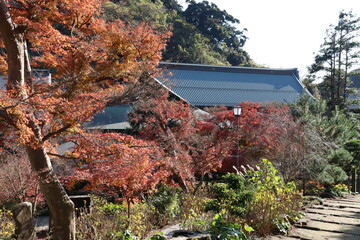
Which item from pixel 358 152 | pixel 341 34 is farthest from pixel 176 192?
pixel 341 34

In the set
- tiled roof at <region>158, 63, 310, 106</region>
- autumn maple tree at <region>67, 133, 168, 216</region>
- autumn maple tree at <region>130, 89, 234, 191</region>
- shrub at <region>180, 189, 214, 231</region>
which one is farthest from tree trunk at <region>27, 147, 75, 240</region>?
tiled roof at <region>158, 63, 310, 106</region>

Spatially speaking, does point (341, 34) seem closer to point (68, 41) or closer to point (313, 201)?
point (313, 201)

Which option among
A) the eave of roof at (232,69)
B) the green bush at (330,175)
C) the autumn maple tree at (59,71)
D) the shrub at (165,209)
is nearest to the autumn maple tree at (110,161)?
the autumn maple tree at (59,71)

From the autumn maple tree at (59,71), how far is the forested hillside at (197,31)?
20.4m

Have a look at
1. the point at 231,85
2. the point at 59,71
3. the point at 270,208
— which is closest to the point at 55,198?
the point at 59,71

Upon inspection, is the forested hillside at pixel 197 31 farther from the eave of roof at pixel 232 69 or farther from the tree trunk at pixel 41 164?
the tree trunk at pixel 41 164

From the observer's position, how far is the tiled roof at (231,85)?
23.2 m

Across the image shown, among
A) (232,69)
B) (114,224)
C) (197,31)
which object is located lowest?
(114,224)

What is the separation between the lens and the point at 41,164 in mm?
5703

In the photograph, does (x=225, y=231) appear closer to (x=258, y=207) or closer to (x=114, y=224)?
(x=258, y=207)

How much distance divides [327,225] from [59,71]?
6.27 metres

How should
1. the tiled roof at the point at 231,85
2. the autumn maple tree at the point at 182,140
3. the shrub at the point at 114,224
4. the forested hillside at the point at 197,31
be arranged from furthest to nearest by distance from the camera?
the forested hillside at the point at 197,31 → the tiled roof at the point at 231,85 → the autumn maple tree at the point at 182,140 → the shrub at the point at 114,224

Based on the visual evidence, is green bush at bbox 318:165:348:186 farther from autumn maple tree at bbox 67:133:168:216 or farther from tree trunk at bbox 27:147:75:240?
tree trunk at bbox 27:147:75:240

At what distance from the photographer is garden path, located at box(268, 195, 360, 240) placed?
609 cm
